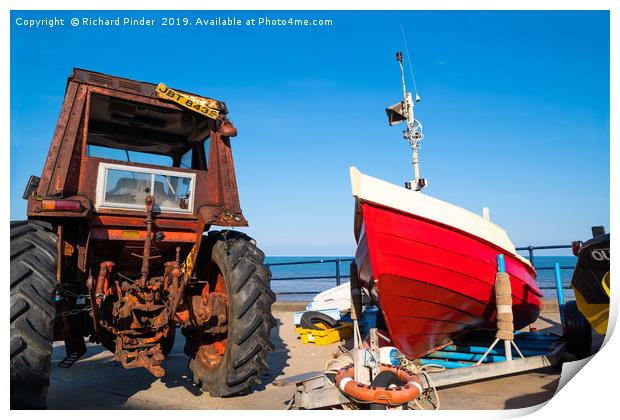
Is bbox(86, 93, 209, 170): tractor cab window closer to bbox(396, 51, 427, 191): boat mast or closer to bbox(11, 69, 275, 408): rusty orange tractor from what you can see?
bbox(11, 69, 275, 408): rusty orange tractor

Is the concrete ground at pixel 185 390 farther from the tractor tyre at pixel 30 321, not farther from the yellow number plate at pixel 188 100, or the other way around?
the yellow number plate at pixel 188 100

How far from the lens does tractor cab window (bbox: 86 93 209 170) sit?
12.6 feet

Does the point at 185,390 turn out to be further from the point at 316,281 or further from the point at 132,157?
the point at 316,281

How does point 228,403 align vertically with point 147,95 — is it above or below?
below

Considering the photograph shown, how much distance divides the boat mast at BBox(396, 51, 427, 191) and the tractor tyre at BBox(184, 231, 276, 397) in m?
3.91

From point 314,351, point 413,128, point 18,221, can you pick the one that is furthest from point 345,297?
point 18,221

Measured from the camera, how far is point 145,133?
14.5 feet

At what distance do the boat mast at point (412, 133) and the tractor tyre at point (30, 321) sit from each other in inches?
213

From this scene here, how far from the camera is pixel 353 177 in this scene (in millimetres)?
4223

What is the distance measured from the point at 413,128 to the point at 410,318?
3777 millimetres

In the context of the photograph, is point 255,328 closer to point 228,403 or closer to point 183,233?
point 228,403

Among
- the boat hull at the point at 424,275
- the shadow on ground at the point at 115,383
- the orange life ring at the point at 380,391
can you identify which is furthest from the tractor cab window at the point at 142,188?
the orange life ring at the point at 380,391

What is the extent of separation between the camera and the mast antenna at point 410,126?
22.4 feet

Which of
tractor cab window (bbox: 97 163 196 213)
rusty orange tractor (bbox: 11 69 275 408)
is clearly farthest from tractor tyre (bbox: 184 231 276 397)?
tractor cab window (bbox: 97 163 196 213)
